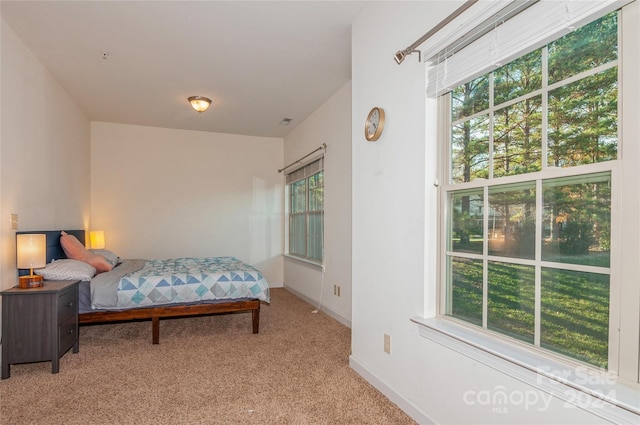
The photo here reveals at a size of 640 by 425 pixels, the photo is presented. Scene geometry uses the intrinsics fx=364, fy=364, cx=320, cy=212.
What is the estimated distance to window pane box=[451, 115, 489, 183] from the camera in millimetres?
1807

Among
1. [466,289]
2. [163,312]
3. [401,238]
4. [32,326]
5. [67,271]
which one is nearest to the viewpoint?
[466,289]

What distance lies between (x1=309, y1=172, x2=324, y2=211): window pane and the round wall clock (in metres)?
2.37

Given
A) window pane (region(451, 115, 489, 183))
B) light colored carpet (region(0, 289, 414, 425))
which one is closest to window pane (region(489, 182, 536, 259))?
window pane (region(451, 115, 489, 183))

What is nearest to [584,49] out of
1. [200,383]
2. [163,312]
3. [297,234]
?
[200,383]

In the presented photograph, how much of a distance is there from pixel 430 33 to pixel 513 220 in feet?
3.48

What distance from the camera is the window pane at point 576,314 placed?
4.25ft

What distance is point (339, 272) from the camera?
4246mm

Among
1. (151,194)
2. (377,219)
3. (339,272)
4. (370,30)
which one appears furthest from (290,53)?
(151,194)

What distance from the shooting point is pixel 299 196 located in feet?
19.4

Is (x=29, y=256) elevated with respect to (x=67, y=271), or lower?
elevated

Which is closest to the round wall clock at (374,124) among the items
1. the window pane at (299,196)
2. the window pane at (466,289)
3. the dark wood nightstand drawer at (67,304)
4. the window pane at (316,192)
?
the window pane at (466,289)

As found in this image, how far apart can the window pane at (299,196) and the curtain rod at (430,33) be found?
11.8 ft

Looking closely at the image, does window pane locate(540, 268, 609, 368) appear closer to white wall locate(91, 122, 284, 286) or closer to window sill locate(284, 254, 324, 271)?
window sill locate(284, 254, 324, 271)

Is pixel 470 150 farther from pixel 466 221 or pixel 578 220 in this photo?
pixel 578 220
